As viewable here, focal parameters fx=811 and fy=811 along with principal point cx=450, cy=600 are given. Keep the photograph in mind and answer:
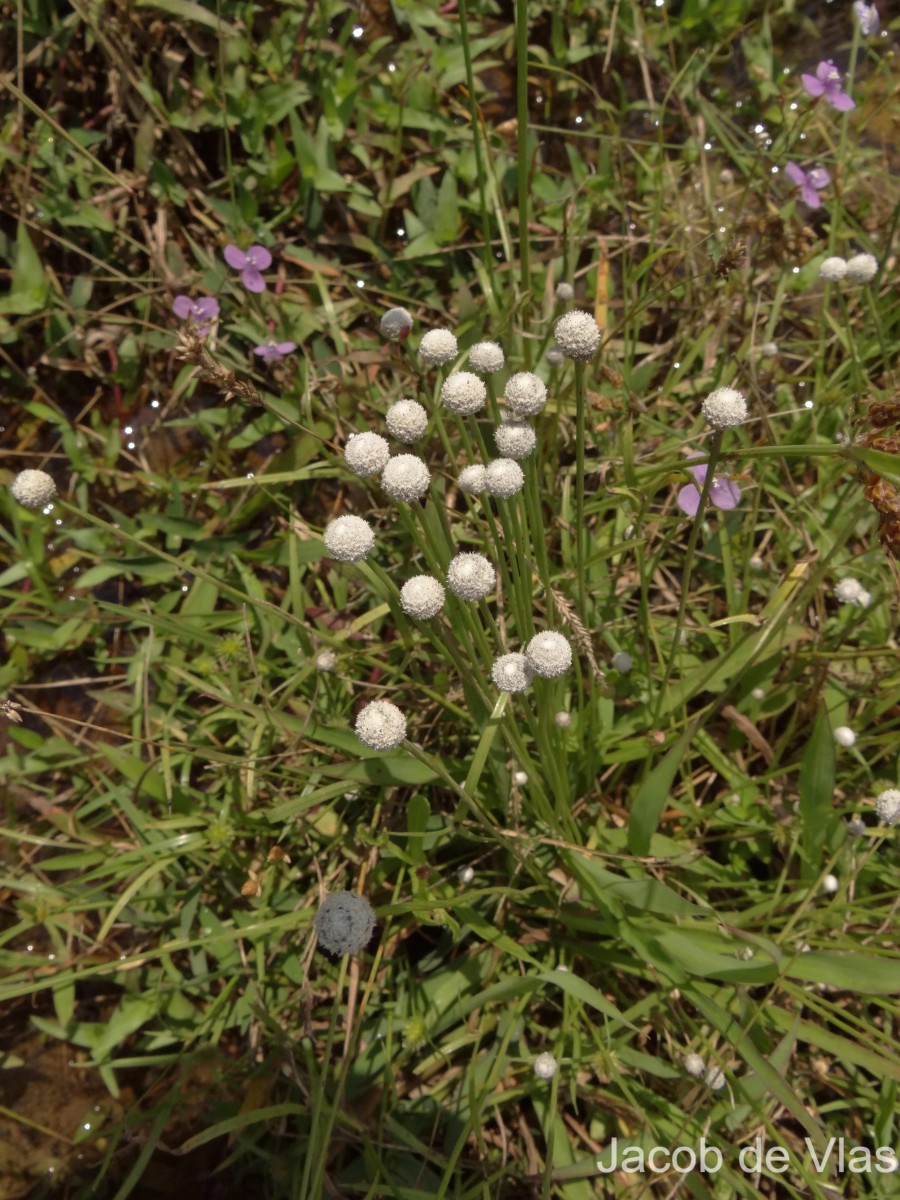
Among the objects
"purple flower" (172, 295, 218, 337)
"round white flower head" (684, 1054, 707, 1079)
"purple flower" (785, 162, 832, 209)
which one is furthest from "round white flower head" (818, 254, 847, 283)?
"round white flower head" (684, 1054, 707, 1079)

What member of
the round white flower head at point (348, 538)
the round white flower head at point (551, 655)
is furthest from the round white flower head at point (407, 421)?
the round white flower head at point (551, 655)

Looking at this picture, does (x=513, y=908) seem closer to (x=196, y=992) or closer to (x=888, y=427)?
(x=196, y=992)

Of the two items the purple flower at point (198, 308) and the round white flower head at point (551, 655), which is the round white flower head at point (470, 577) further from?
the purple flower at point (198, 308)

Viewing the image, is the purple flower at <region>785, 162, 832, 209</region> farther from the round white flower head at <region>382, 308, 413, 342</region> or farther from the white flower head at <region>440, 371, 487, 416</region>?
the white flower head at <region>440, 371, 487, 416</region>

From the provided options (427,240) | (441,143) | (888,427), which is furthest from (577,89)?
(888,427)

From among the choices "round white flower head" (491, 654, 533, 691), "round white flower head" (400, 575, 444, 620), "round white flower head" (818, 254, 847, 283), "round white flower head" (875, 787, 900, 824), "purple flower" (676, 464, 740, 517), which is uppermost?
"round white flower head" (400, 575, 444, 620)

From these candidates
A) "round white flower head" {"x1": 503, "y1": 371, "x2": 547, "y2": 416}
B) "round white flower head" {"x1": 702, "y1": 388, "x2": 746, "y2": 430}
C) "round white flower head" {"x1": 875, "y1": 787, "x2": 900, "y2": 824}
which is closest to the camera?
"round white flower head" {"x1": 702, "y1": 388, "x2": 746, "y2": 430}

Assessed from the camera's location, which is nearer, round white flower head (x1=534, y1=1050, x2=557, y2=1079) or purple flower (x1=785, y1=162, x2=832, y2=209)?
round white flower head (x1=534, y1=1050, x2=557, y2=1079)
